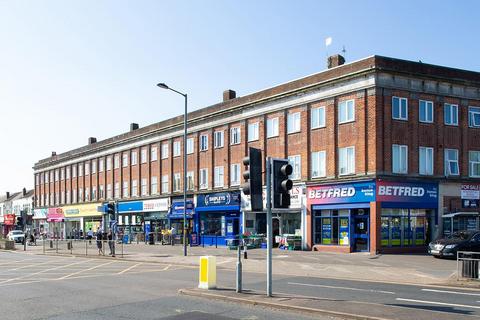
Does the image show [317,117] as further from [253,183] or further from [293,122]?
[253,183]

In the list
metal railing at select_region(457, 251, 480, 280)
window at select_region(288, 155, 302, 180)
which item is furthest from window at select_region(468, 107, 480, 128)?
metal railing at select_region(457, 251, 480, 280)

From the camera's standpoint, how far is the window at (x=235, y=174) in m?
41.2

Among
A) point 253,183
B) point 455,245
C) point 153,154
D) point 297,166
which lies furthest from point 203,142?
point 253,183

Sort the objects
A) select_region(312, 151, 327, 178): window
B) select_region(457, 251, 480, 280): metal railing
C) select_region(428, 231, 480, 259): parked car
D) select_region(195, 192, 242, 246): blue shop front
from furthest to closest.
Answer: select_region(195, 192, 242, 246): blue shop front, select_region(312, 151, 327, 178): window, select_region(428, 231, 480, 259): parked car, select_region(457, 251, 480, 280): metal railing

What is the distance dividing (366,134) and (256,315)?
21.6m

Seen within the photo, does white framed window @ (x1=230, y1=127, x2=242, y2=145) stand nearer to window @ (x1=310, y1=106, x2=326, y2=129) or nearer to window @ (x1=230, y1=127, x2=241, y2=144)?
window @ (x1=230, y1=127, x2=241, y2=144)

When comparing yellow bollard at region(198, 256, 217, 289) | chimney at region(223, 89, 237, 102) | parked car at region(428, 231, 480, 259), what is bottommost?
parked car at region(428, 231, 480, 259)

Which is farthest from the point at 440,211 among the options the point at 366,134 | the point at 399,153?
the point at 366,134

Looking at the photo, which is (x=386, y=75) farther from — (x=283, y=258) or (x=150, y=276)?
(x=150, y=276)

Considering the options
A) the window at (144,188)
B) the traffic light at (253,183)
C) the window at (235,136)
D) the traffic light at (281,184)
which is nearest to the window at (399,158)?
the window at (235,136)

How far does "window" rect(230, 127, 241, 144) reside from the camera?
4119 cm

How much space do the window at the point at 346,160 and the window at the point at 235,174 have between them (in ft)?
34.3

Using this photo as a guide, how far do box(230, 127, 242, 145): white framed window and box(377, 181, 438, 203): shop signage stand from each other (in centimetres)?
1374

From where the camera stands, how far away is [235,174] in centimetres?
4159
